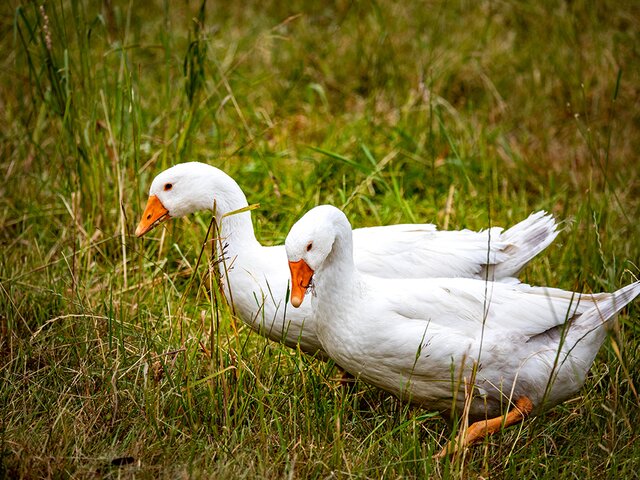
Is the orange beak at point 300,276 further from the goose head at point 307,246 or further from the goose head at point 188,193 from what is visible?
the goose head at point 188,193

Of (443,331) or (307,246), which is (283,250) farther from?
(443,331)

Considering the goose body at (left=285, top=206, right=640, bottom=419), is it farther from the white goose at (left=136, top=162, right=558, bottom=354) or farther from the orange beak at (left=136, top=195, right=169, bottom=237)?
the orange beak at (left=136, top=195, right=169, bottom=237)

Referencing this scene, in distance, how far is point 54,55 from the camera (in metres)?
4.50

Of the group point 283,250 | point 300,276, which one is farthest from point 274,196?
point 300,276

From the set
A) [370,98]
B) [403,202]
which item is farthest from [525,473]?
[370,98]

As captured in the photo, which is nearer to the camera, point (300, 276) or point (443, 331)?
point (300, 276)

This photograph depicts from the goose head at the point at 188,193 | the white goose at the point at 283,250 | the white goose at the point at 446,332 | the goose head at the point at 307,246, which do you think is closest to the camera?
the goose head at the point at 307,246

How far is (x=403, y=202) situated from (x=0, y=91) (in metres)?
3.31

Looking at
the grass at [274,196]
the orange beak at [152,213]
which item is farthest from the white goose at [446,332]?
the orange beak at [152,213]

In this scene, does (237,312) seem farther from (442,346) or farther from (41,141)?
(41,141)

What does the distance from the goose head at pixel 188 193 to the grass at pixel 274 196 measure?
1.05 ft

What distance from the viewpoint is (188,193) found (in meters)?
3.78

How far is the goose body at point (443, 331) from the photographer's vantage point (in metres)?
3.16

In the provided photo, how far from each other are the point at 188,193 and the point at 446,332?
1.37 m
